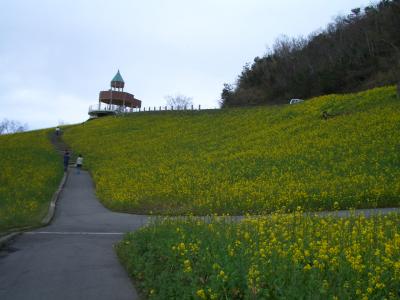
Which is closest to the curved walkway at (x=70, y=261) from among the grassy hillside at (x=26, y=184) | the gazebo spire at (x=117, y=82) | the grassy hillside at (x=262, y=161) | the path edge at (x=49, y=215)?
the path edge at (x=49, y=215)

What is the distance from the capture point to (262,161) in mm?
23188

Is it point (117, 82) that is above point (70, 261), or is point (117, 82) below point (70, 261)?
above

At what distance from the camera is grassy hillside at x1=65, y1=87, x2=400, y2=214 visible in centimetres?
1568

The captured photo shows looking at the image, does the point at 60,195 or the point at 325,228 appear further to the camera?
the point at 60,195

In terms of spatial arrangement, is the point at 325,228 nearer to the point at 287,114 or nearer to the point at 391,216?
the point at 391,216

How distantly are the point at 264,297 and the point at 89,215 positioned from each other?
12.3m

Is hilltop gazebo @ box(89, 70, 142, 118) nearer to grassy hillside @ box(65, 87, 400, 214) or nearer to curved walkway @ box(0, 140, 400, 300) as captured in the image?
grassy hillside @ box(65, 87, 400, 214)

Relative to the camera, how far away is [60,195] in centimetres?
2070

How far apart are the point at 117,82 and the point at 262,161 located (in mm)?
52982

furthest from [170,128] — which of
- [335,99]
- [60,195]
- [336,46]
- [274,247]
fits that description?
[274,247]

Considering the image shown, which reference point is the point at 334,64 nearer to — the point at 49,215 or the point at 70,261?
the point at 49,215

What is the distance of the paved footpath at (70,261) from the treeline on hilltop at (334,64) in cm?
4473

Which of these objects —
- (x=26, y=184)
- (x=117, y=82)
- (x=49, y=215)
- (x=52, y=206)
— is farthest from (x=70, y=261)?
(x=117, y=82)

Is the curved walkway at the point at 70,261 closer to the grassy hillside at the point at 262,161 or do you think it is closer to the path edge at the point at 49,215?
the path edge at the point at 49,215
